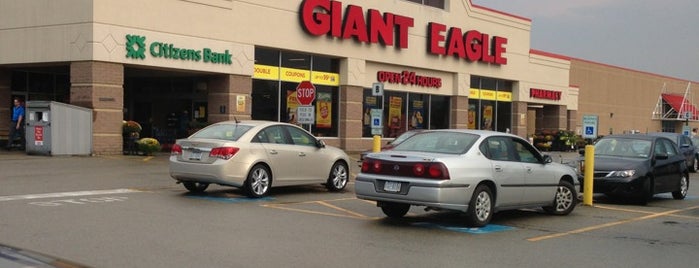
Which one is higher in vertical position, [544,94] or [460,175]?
[544,94]

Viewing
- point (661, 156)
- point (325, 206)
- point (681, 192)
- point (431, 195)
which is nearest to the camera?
point (431, 195)

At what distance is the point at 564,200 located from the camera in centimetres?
1221

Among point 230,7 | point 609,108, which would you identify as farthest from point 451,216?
point 609,108

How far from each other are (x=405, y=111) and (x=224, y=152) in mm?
23938

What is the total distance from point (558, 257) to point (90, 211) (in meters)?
6.98

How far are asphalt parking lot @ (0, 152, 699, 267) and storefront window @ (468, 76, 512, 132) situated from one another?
25.9 meters

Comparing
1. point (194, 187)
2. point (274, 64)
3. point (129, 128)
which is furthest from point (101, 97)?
point (194, 187)

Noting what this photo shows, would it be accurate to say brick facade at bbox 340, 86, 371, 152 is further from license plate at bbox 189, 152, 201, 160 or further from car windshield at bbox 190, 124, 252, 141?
license plate at bbox 189, 152, 201, 160

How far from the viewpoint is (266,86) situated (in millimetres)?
29375

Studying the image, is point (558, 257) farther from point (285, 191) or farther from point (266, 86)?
point (266, 86)

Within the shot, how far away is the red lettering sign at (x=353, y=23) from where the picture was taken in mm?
30016

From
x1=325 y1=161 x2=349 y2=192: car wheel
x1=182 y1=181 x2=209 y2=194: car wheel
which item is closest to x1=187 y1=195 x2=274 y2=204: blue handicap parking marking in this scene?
x1=182 y1=181 x2=209 y2=194: car wheel

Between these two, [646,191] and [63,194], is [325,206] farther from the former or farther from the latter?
[646,191]

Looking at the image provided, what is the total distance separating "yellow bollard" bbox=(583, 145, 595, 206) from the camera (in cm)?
1366
